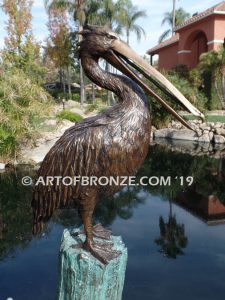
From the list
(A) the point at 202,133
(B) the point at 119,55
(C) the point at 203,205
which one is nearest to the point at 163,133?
(A) the point at 202,133

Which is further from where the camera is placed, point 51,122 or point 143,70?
point 51,122

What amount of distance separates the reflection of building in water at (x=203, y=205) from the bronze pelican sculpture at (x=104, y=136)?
433cm

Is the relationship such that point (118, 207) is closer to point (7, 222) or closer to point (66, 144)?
point (7, 222)

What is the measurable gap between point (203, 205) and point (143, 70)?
5.38 metres

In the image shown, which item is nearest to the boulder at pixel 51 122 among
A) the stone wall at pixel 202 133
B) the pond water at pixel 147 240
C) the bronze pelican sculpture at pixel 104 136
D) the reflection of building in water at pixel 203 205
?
the pond water at pixel 147 240

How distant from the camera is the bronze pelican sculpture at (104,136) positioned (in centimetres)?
234

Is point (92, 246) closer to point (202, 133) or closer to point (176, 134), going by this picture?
point (202, 133)

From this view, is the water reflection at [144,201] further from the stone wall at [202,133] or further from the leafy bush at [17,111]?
the stone wall at [202,133]

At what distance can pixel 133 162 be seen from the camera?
244 cm

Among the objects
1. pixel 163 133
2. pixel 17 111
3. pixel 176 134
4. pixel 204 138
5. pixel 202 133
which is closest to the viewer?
pixel 17 111

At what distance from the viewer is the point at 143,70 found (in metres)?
2.30

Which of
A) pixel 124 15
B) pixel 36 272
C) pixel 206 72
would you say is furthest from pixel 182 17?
pixel 36 272

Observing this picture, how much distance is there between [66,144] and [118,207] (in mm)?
4581

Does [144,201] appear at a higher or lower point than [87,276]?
lower
